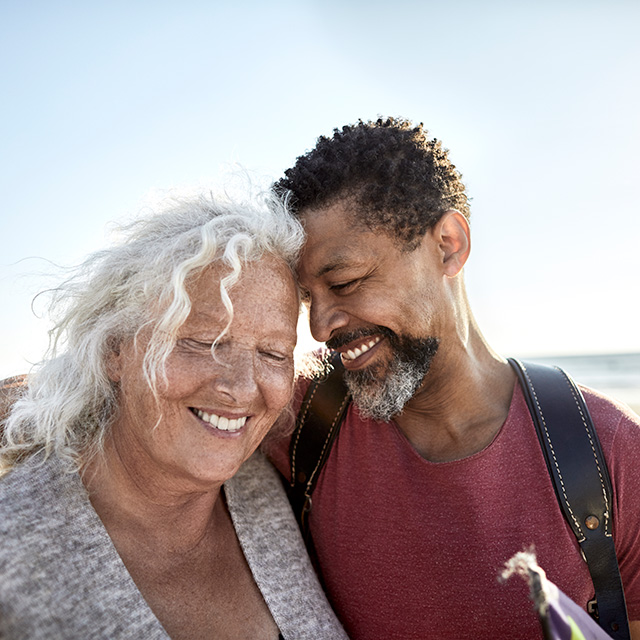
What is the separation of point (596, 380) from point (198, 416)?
2098 cm

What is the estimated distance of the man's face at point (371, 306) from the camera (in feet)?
8.35

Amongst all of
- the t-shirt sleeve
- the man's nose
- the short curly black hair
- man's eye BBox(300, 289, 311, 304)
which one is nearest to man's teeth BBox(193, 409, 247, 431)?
the man's nose

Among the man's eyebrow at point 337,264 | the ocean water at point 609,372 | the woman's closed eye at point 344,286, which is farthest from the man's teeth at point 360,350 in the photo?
the ocean water at point 609,372

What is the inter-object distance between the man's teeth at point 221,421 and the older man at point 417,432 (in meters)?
0.58

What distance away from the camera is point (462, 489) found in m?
2.42

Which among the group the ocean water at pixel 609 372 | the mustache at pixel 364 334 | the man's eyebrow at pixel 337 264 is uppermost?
the man's eyebrow at pixel 337 264

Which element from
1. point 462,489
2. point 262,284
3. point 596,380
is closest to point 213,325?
point 262,284

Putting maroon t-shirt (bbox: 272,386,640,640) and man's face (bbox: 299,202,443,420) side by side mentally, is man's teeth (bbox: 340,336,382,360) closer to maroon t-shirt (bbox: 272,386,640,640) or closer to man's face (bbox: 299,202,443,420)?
man's face (bbox: 299,202,443,420)

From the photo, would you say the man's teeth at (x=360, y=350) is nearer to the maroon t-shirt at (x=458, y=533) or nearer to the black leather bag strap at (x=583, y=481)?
the maroon t-shirt at (x=458, y=533)

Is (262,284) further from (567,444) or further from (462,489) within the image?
(567,444)

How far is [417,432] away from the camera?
2.70m

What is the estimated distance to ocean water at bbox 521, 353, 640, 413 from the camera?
1943 centimetres

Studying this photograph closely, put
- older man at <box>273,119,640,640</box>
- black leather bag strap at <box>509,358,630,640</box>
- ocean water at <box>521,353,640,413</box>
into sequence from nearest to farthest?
black leather bag strap at <box>509,358,630,640</box> → older man at <box>273,119,640,640</box> → ocean water at <box>521,353,640,413</box>

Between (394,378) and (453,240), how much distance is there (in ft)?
2.28
